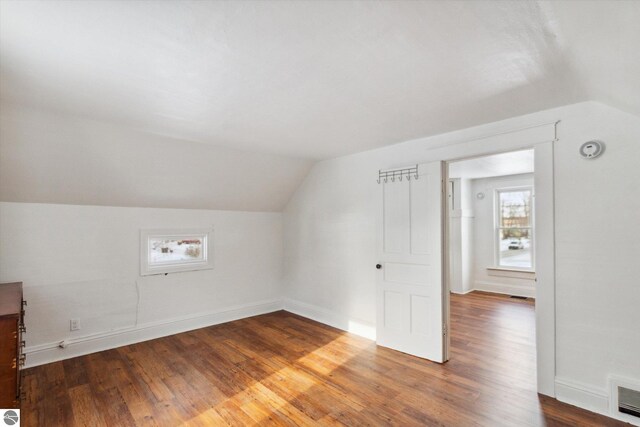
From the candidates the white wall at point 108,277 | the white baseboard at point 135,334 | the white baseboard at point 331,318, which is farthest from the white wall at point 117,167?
the white baseboard at point 331,318

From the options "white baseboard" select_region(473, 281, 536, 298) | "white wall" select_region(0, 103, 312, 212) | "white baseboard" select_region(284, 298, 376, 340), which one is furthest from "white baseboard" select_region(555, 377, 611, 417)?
"white baseboard" select_region(473, 281, 536, 298)

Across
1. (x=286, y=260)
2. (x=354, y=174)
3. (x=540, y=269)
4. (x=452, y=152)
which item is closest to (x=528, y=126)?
(x=452, y=152)

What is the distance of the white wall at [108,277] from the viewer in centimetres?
323

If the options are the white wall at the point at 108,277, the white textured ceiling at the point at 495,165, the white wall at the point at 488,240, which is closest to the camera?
the white wall at the point at 108,277

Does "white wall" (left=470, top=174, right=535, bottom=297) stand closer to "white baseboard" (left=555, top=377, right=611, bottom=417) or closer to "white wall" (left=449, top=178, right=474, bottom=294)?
"white wall" (left=449, top=178, right=474, bottom=294)

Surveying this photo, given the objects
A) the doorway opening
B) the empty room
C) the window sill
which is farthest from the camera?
the window sill

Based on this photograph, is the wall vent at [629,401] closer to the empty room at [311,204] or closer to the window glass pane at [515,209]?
the empty room at [311,204]

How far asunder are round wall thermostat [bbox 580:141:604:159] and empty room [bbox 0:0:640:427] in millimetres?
11

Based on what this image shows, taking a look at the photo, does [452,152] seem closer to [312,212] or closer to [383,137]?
[383,137]

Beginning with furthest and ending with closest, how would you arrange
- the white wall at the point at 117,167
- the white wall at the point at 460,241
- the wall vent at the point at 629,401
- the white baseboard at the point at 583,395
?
the white wall at the point at 460,241
the white wall at the point at 117,167
the white baseboard at the point at 583,395
the wall vent at the point at 629,401

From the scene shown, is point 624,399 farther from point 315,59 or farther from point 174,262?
point 174,262

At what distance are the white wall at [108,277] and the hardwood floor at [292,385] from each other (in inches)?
10.9

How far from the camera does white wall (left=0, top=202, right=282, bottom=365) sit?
3.23m

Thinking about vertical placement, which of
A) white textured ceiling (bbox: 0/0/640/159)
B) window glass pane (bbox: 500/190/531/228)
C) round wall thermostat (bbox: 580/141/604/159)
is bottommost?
window glass pane (bbox: 500/190/531/228)
